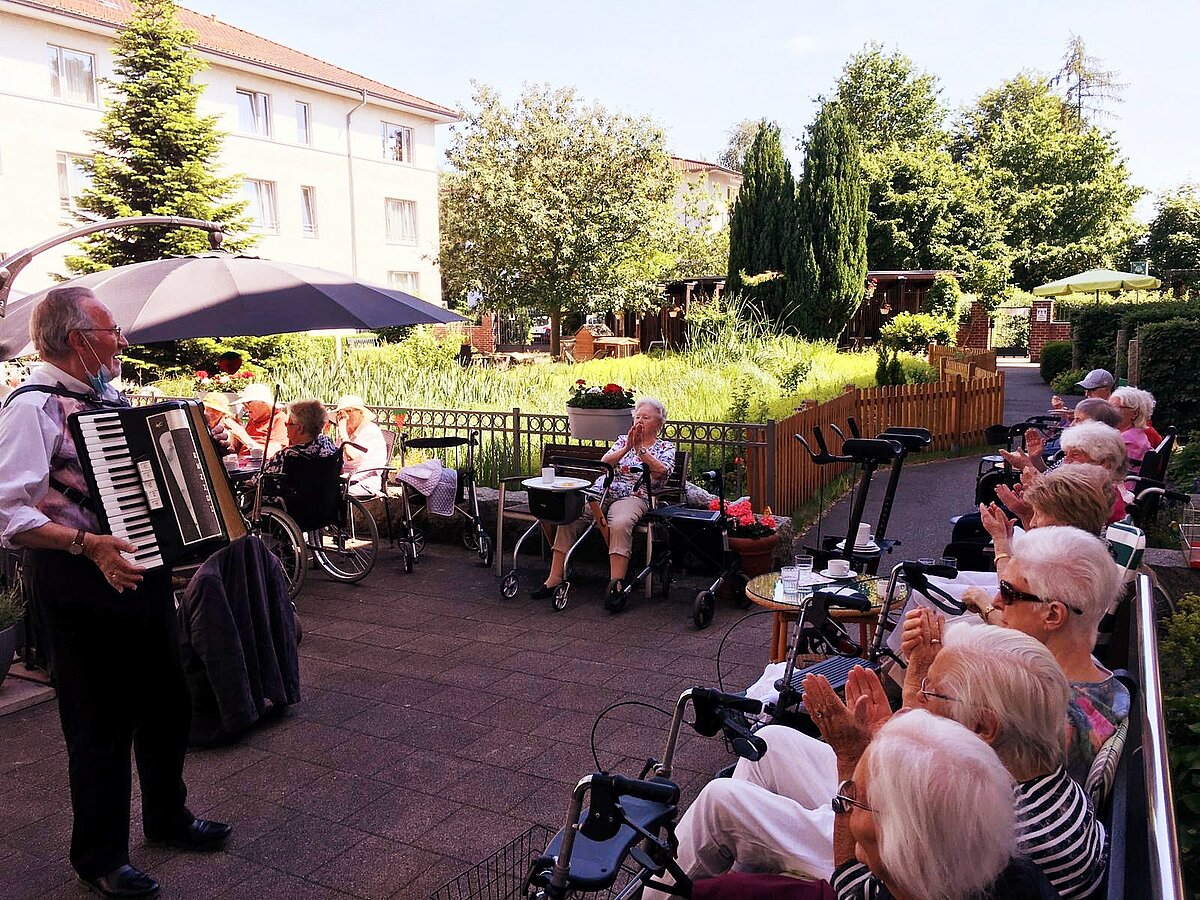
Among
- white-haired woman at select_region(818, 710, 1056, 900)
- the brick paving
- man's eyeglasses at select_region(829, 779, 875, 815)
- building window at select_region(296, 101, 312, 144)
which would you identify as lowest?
the brick paving

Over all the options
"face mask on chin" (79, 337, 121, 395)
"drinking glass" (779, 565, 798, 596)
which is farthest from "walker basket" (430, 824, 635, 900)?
"face mask on chin" (79, 337, 121, 395)

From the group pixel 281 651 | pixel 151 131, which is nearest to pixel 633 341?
pixel 151 131

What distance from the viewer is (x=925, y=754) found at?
1.65 meters

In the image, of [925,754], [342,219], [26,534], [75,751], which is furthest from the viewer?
[342,219]

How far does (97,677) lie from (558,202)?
2497 cm

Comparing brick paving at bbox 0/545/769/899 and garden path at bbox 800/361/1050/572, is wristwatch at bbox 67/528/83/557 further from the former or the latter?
garden path at bbox 800/361/1050/572

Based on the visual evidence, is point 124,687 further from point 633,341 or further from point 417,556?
point 633,341

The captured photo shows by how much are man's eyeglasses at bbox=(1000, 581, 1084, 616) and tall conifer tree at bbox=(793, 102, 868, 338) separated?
21.7 meters

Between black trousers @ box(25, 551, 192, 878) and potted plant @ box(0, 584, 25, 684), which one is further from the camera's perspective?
potted plant @ box(0, 584, 25, 684)

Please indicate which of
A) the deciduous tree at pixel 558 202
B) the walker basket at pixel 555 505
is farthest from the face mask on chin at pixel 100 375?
the deciduous tree at pixel 558 202

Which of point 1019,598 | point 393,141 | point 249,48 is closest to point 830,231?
point 393,141

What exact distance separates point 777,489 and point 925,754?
247 inches

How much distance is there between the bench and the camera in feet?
22.2

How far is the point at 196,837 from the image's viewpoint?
344 centimetres
